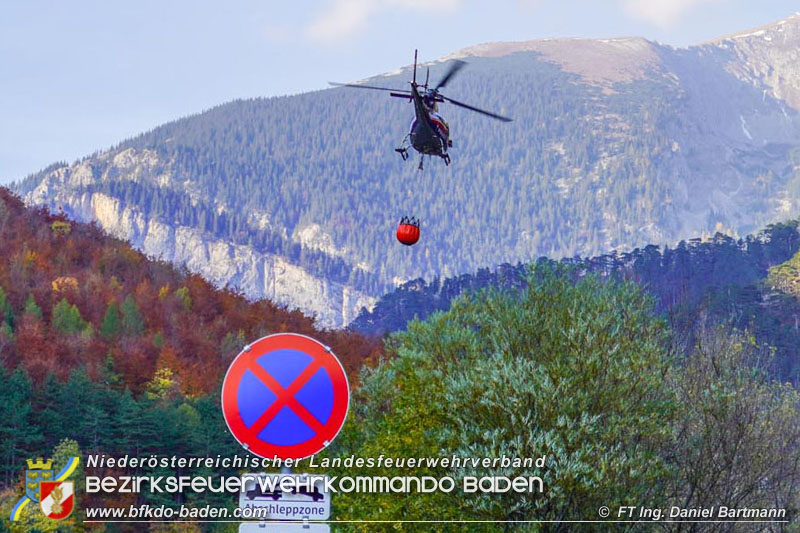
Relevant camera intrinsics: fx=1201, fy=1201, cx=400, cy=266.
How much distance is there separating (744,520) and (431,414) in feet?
40.5

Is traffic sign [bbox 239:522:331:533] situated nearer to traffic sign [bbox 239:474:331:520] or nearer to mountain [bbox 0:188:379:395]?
traffic sign [bbox 239:474:331:520]

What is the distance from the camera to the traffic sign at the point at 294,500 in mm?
7578

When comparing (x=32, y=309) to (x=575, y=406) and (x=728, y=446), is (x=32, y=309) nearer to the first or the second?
(x=728, y=446)

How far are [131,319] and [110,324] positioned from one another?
182 inches

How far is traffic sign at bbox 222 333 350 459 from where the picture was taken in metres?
7.45

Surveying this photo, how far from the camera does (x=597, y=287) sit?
48.5 meters

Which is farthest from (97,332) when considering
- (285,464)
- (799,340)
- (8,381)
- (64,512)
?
(285,464)

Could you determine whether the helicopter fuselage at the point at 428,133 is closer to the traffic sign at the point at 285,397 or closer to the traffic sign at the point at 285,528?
the traffic sign at the point at 285,397

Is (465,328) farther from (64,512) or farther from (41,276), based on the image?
(41,276)

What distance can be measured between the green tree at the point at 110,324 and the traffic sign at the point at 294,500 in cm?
14741

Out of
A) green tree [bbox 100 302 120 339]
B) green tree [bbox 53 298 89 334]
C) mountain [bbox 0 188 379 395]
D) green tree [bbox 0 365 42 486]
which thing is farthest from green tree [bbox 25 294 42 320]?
green tree [bbox 0 365 42 486]

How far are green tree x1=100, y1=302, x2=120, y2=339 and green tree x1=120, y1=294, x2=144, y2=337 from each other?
1.22 metres

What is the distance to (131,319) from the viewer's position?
6235 inches

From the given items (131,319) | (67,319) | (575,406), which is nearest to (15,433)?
(67,319)
